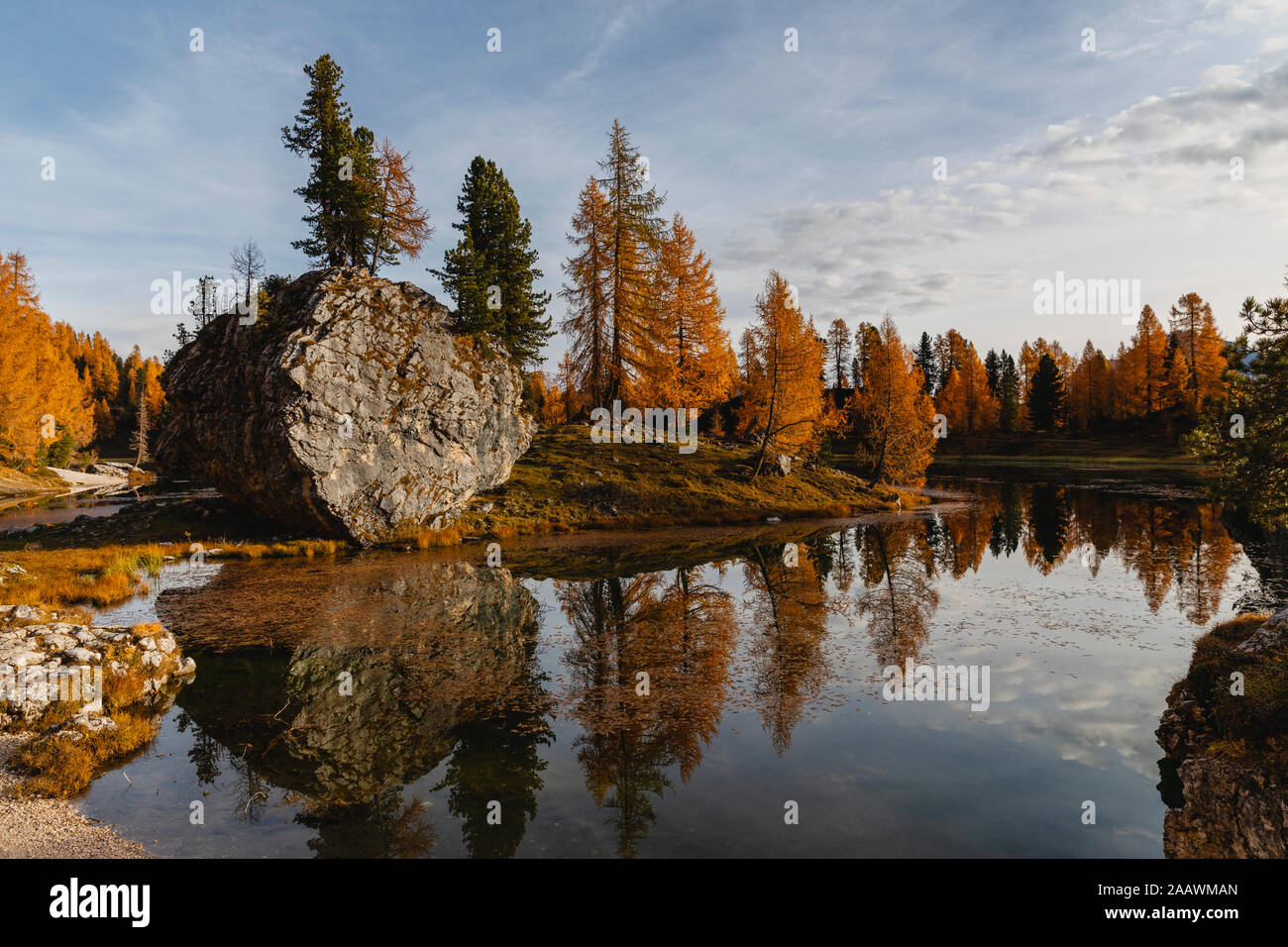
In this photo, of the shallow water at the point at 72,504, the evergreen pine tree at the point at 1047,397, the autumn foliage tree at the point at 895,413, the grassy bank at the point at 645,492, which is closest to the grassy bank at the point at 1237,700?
the grassy bank at the point at 645,492

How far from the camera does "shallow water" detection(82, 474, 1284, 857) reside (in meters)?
8.20

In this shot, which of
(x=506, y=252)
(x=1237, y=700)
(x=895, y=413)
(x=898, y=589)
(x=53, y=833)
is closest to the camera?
(x=53, y=833)

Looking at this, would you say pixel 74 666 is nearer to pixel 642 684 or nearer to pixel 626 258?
pixel 642 684

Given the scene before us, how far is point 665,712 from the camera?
1157 cm

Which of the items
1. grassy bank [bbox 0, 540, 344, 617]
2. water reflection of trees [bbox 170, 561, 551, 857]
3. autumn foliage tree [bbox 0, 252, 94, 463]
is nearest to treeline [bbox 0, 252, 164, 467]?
autumn foliage tree [bbox 0, 252, 94, 463]

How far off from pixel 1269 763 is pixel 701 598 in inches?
526

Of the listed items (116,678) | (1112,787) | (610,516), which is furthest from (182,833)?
(610,516)

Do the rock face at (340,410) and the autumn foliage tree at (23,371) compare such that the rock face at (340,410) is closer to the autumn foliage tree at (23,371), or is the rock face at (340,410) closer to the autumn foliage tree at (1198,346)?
the autumn foliage tree at (23,371)

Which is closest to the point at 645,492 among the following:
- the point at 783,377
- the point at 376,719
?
the point at 783,377

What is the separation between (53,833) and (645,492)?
1260 inches
